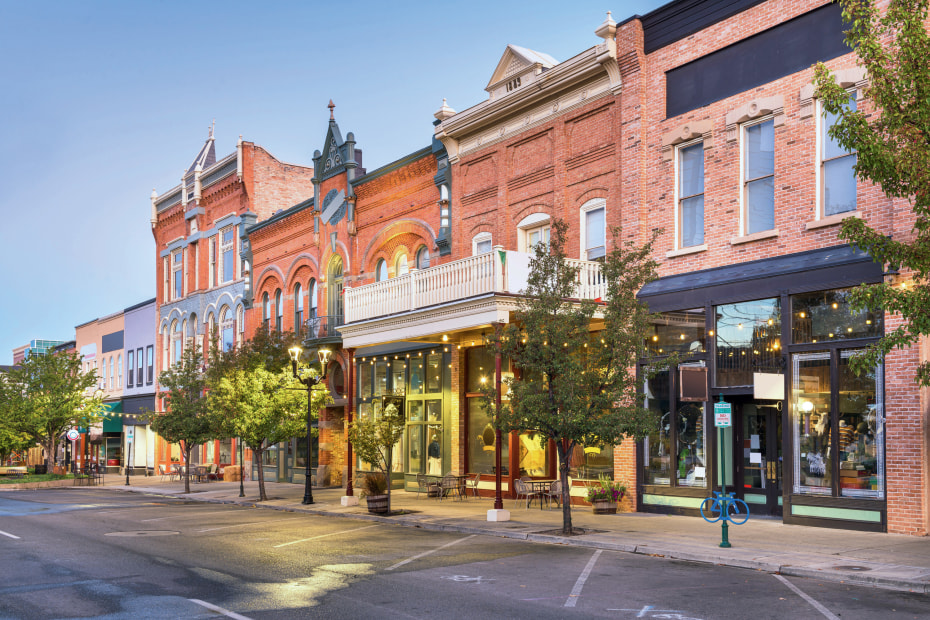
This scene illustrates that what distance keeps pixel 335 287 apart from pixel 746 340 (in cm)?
1899

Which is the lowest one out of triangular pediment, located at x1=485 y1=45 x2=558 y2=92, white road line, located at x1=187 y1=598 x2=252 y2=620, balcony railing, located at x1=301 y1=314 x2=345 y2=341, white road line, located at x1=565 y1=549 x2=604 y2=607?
white road line, located at x1=565 y1=549 x2=604 y2=607

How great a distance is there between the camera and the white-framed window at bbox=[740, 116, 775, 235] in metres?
18.7

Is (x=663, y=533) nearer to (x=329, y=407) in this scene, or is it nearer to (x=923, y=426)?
(x=923, y=426)

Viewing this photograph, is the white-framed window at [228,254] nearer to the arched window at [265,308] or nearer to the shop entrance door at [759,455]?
the arched window at [265,308]

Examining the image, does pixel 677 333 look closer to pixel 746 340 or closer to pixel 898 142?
pixel 746 340

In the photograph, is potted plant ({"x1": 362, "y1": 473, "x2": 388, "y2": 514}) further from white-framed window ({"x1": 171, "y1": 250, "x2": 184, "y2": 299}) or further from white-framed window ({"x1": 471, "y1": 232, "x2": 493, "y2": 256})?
white-framed window ({"x1": 171, "y1": 250, "x2": 184, "y2": 299})

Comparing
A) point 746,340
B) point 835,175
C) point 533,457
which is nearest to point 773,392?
point 746,340

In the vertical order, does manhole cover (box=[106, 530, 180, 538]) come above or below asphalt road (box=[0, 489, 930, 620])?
below

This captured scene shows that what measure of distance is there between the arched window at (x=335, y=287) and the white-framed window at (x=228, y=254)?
9.69 m

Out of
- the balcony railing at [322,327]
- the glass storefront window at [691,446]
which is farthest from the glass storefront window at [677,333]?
the balcony railing at [322,327]

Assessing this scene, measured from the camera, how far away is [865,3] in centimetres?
1235

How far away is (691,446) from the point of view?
19.6 m

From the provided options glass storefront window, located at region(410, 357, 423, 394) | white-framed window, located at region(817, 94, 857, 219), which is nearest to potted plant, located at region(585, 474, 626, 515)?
white-framed window, located at region(817, 94, 857, 219)

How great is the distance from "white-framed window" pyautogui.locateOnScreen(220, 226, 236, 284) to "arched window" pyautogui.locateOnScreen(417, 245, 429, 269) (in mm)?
15293
